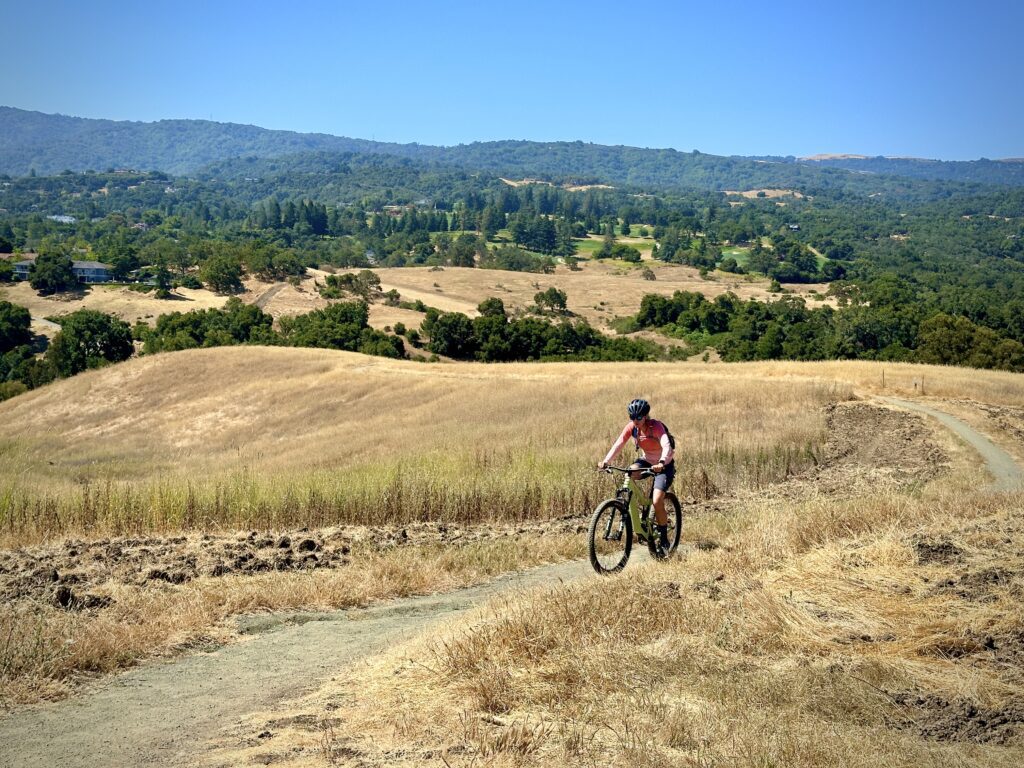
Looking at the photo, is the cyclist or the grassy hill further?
the grassy hill

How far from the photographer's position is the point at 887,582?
30.9ft

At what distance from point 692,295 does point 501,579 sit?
4417 inches

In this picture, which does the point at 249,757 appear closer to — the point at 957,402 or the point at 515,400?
the point at 957,402

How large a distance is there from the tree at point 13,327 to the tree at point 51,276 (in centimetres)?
2329

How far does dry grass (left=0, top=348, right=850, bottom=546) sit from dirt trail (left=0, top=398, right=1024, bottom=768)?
21.0 ft

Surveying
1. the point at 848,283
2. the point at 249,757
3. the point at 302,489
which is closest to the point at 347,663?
the point at 249,757

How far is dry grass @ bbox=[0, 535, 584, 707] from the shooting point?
7.82 m

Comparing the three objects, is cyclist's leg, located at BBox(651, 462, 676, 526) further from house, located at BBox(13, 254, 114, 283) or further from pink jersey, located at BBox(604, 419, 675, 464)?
house, located at BBox(13, 254, 114, 283)

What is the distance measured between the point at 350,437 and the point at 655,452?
87.1 ft

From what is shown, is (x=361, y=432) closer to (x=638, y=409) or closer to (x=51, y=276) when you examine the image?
(x=638, y=409)

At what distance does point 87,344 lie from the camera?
88.1 m

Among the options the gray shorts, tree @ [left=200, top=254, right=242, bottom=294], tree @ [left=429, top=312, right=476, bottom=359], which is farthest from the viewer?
tree @ [left=200, top=254, right=242, bottom=294]

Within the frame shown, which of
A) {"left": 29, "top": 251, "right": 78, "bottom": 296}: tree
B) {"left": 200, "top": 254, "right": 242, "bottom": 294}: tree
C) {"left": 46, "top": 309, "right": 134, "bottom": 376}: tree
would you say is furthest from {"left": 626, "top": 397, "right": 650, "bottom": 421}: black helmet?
{"left": 29, "top": 251, "right": 78, "bottom": 296}: tree

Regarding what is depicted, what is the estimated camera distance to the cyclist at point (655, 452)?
1208 cm
